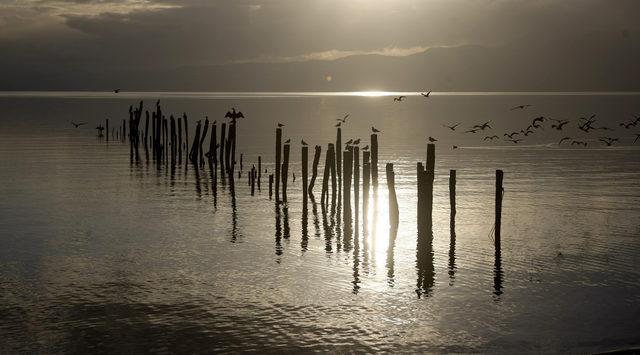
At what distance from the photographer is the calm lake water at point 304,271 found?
58.5ft

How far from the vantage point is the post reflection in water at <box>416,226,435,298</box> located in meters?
21.8

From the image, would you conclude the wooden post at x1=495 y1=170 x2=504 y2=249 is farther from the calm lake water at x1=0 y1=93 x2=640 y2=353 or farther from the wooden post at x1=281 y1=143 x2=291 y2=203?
the wooden post at x1=281 y1=143 x2=291 y2=203

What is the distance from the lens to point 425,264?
24.7 metres

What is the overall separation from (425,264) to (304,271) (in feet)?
13.0

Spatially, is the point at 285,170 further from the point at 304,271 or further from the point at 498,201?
the point at 304,271

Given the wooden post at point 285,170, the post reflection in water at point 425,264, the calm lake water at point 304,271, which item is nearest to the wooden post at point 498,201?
the calm lake water at point 304,271

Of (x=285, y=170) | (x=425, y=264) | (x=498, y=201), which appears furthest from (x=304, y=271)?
(x=285, y=170)

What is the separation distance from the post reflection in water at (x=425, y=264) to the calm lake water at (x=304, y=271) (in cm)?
10

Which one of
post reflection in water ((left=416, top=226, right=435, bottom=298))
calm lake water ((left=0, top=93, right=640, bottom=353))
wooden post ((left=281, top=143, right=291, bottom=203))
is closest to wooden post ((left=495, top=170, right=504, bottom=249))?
calm lake water ((left=0, top=93, right=640, bottom=353))

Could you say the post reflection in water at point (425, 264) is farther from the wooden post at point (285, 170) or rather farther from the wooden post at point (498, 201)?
the wooden post at point (285, 170)

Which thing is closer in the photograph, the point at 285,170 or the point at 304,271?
the point at 304,271

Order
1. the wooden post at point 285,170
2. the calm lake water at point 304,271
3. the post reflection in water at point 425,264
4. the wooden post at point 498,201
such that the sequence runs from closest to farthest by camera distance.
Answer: the calm lake water at point 304,271 < the post reflection in water at point 425,264 < the wooden post at point 498,201 < the wooden post at point 285,170

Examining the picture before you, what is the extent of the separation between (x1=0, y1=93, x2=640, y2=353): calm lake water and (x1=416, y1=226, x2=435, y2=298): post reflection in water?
10 cm

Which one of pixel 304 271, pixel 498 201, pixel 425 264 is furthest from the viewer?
A: pixel 498 201
